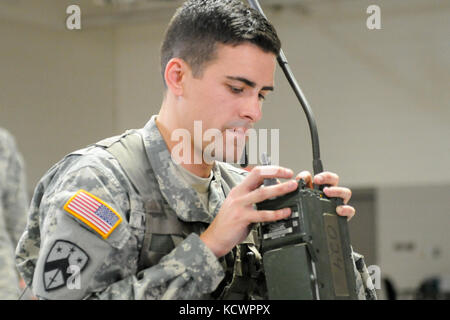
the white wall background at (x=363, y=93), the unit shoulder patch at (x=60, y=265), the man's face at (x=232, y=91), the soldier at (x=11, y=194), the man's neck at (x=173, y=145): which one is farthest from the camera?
the white wall background at (x=363, y=93)

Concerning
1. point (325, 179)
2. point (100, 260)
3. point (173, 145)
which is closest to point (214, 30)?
point (173, 145)

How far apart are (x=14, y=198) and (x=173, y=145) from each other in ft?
2.94

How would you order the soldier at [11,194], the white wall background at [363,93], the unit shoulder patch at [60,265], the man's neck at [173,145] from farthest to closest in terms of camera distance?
the white wall background at [363,93]
the soldier at [11,194]
the man's neck at [173,145]
the unit shoulder patch at [60,265]

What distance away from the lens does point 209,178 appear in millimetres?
1342

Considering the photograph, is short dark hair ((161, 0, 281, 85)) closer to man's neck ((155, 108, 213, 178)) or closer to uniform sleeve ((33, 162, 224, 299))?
man's neck ((155, 108, 213, 178))

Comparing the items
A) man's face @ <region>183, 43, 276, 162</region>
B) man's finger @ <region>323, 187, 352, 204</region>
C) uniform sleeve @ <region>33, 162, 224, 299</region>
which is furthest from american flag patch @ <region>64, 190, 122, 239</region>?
man's finger @ <region>323, 187, 352, 204</region>

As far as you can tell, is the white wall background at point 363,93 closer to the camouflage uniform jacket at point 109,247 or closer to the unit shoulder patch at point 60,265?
the camouflage uniform jacket at point 109,247

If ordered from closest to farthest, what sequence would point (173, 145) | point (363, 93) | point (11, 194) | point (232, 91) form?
point (232, 91) < point (173, 145) < point (11, 194) < point (363, 93)

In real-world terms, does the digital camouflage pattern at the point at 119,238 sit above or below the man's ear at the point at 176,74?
below

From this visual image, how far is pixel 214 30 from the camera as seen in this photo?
4.06ft

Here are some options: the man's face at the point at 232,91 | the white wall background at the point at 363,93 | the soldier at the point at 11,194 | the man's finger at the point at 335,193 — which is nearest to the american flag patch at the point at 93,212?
the man's face at the point at 232,91

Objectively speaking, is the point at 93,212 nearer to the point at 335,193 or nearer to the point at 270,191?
the point at 270,191

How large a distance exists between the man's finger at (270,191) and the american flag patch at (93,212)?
22 centimetres

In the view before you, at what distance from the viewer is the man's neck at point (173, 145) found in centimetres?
130
